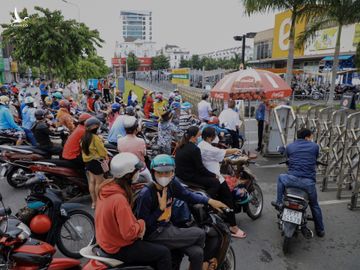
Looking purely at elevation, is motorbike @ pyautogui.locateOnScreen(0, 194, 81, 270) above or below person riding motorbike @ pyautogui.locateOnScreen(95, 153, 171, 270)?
below

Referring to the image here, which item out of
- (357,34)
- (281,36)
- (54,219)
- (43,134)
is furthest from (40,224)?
(281,36)

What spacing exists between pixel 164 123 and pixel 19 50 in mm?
10779

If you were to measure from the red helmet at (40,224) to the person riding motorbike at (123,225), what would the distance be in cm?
119

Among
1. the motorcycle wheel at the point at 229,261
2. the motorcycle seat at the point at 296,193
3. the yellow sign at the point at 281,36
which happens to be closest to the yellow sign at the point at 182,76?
the yellow sign at the point at 281,36

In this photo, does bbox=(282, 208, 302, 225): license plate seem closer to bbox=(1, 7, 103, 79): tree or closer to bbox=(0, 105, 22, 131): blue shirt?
bbox=(0, 105, 22, 131): blue shirt

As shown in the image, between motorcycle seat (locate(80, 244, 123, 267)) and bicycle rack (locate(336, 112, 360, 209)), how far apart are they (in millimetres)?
4500

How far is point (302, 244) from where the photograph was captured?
4496mm

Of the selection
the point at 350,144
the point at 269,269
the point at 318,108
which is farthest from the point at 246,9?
the point at 269,269

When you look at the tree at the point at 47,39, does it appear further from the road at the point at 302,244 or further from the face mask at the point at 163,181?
the face mask at the point at 163,181

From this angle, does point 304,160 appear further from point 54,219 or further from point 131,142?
point 54,219

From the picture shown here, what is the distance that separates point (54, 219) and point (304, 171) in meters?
3.44

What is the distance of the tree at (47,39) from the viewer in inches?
556

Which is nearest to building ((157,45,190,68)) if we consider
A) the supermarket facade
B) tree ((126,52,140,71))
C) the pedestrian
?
tree ((126,52,140,71))

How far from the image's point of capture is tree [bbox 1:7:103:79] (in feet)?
46.4
